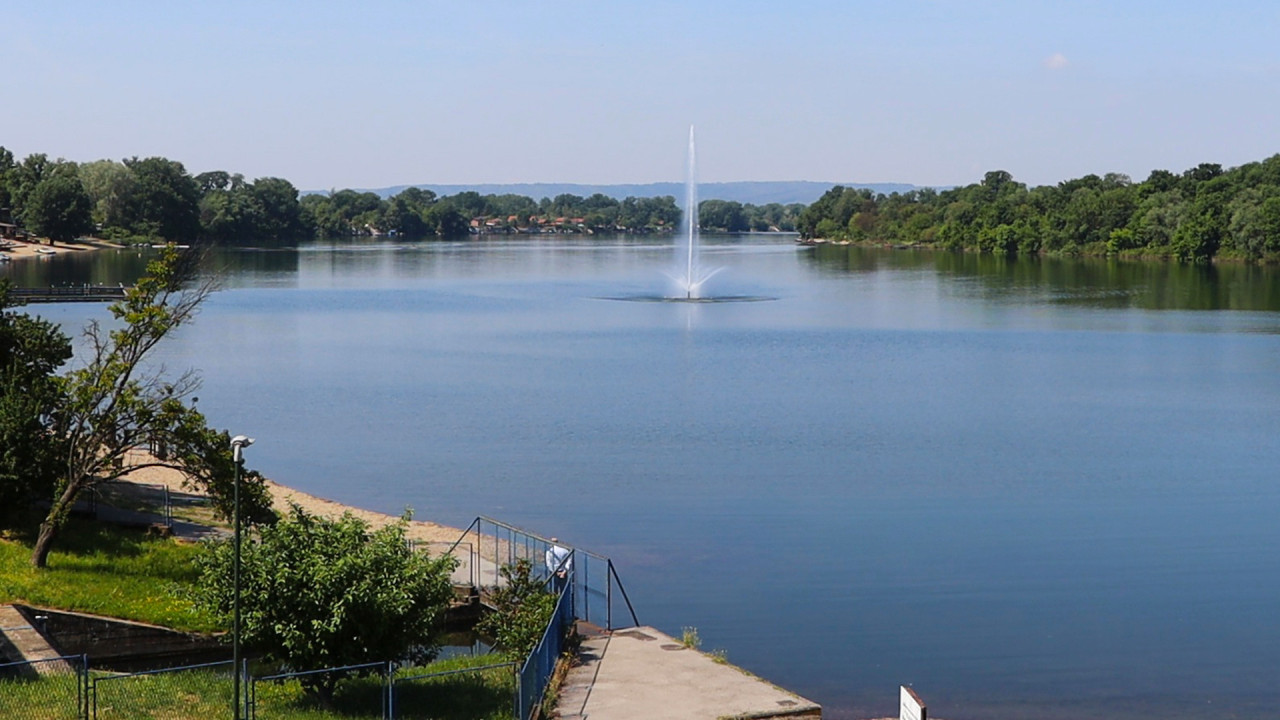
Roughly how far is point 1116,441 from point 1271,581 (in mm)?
18153

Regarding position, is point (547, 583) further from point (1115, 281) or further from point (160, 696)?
point (1115, 281)

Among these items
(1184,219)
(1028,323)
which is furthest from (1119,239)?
(1028,323)

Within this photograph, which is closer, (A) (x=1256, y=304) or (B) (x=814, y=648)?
(B) (x=814, y=648)

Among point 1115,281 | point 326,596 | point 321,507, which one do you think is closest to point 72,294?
point 321,507

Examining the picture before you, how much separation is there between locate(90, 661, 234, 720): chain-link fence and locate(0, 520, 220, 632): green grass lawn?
2289mm

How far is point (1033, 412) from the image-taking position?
59.8m

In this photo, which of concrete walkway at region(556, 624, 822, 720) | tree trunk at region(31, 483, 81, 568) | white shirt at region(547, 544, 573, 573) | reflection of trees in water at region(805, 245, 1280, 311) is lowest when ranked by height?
concrete walkway at region(556, 624, 822, 720)

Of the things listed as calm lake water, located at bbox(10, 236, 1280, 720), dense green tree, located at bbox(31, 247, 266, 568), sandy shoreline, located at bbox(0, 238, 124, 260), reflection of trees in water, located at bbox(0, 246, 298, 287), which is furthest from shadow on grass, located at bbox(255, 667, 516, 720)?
sandy shoreline, located at bbox(0, 238, 124, 260)

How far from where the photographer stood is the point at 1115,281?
142125mm

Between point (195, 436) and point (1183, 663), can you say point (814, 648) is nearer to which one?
point (1183, 663)

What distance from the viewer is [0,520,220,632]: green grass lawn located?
28312 millimetres

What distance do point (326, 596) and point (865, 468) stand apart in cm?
2790

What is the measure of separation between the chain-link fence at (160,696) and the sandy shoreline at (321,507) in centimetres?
1144

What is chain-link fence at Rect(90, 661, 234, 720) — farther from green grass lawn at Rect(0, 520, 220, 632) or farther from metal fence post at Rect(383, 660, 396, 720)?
metal fence post at Rect(383, 660, 396, 720)
